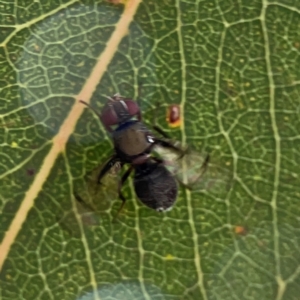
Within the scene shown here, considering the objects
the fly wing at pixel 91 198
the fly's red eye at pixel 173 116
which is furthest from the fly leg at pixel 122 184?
the fly's red eye at pixel 173 116

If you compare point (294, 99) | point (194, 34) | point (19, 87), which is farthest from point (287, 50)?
point (19, 87)

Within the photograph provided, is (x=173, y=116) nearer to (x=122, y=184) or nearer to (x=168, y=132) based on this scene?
(x=168, y=132)

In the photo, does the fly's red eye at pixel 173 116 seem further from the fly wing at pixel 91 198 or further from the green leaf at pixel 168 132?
the fly wing at pixel 91 198

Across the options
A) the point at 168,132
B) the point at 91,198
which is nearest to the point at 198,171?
the point at 168,132

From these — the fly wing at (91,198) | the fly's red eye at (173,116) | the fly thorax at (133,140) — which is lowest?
the fly wing at (91,198)

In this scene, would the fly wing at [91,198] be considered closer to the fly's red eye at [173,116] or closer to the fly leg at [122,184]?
the fly leg at [122,184]

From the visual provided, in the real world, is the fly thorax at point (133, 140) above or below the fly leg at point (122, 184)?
above

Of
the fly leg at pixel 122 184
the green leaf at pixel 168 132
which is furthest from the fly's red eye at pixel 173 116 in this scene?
the fly leg at pixel 122 184
